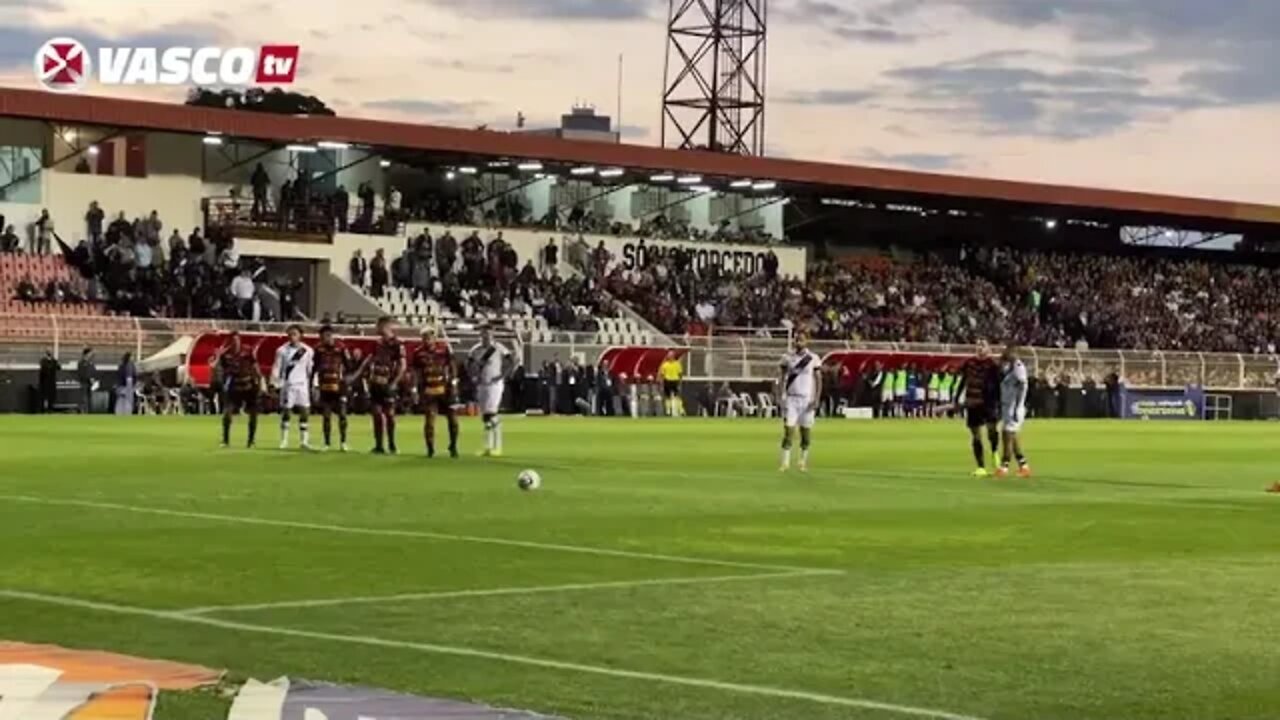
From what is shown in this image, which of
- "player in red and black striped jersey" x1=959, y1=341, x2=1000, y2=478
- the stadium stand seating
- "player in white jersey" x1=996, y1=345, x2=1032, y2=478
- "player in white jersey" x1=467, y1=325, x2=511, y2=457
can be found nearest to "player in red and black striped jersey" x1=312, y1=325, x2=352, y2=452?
"player in white jersey" x1=467, y1=325, x2=511, y2=457

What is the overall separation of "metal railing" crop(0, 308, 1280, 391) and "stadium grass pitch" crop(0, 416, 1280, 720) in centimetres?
2510

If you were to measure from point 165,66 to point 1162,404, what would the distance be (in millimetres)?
36809

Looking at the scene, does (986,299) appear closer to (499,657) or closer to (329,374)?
(329,374)

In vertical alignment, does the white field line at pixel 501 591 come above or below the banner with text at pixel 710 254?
below

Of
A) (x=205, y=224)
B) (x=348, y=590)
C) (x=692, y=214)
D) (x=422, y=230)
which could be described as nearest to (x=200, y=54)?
(x=205, y=224)

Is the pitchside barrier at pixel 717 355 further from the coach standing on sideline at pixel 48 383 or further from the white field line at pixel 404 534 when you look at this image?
the white field line at pixel 404 534

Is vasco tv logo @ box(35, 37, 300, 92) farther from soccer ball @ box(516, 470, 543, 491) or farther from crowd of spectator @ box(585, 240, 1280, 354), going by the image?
soccer ball @ box(516, 470, 543, 491)

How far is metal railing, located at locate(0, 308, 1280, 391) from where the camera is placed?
55.5 metres

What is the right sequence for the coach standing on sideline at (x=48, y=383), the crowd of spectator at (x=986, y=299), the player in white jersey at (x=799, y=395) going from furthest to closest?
the crowd of spectator at (x=986, y=299)
the coach standing on sideline at (x=48, y=383)
the player in white jersey at (x=799, y=395)

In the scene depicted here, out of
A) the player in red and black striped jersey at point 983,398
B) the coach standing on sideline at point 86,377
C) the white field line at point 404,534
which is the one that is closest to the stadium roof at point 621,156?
the coach standing on sideline at point 86,377

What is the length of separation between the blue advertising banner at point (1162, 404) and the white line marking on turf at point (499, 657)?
216ft

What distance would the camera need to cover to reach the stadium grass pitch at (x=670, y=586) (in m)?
11.0

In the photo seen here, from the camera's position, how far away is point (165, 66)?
221ft

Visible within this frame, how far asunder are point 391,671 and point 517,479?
55.6 ft
